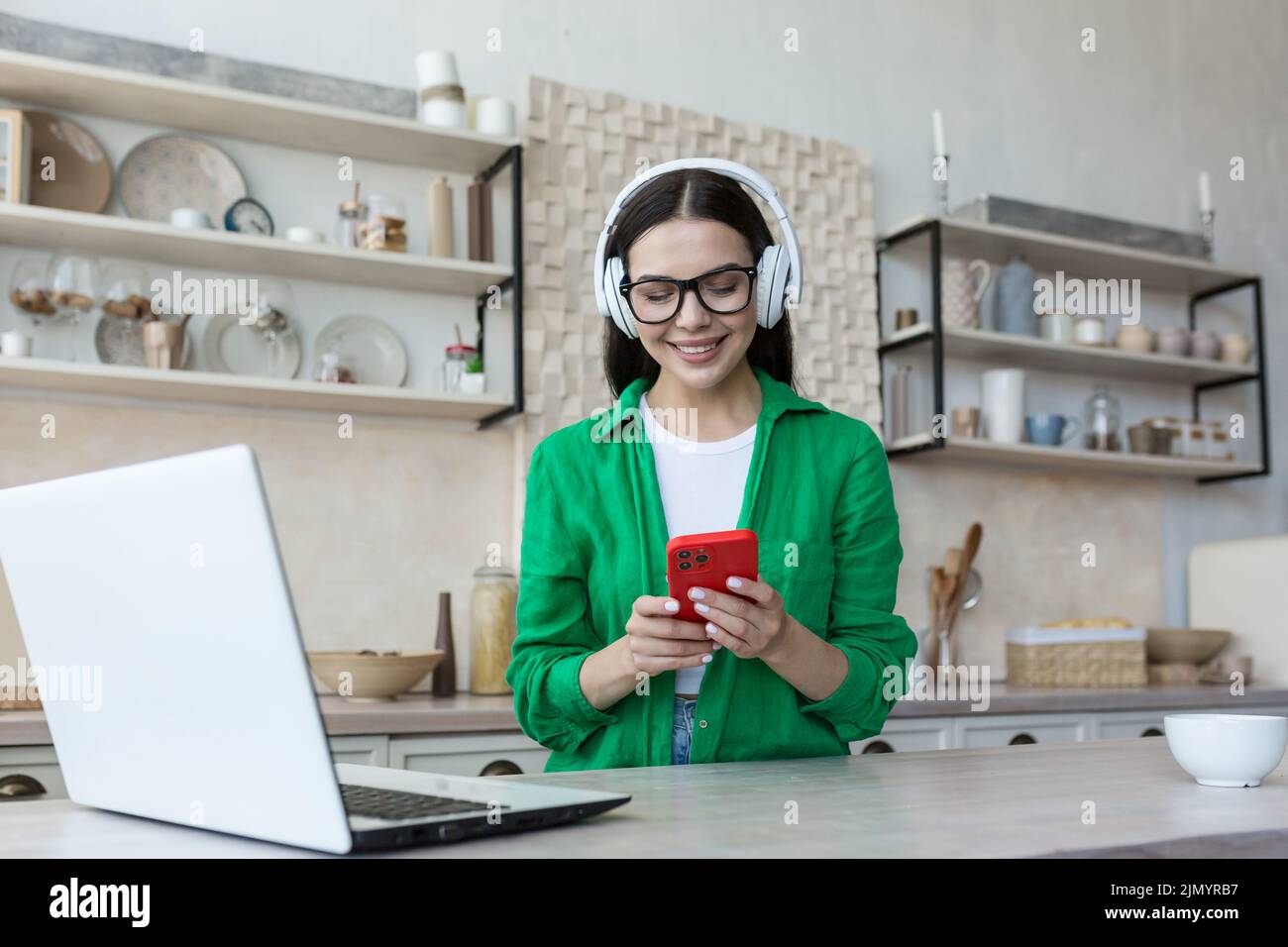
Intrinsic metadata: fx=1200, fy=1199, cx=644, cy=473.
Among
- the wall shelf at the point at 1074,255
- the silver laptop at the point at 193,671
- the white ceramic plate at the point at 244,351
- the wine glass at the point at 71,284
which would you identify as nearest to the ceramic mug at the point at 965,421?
the wall shelf at the point at 1074,255

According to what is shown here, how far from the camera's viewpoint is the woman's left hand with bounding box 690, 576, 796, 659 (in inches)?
45.6

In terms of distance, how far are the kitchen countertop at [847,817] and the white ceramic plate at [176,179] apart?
1.97m

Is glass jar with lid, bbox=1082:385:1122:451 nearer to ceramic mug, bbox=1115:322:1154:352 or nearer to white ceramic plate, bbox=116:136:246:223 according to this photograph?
ceramic mug, bbox=1115:322:1154:352

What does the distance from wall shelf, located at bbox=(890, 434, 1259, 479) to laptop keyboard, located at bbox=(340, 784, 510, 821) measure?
2601 millimetres

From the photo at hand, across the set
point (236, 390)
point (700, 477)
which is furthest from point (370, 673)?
point (700, 477)

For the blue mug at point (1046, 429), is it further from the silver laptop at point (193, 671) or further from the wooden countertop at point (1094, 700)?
the silver laptop at point (193, 671)

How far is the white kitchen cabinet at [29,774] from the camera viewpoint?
204 centimetres

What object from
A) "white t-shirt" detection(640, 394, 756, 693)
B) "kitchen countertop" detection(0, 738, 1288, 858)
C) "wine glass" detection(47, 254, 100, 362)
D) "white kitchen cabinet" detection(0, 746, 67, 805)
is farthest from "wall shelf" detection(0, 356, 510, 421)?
"kitchen countertop" detection(0, 738, 1288, 858)

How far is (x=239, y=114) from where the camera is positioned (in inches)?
107

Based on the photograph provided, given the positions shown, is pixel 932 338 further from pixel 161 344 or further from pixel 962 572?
pixel 161 344

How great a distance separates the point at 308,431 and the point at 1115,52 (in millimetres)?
3142

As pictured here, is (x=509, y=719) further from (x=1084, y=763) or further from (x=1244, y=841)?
(x=1244, y=841)

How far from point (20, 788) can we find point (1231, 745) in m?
1.88
